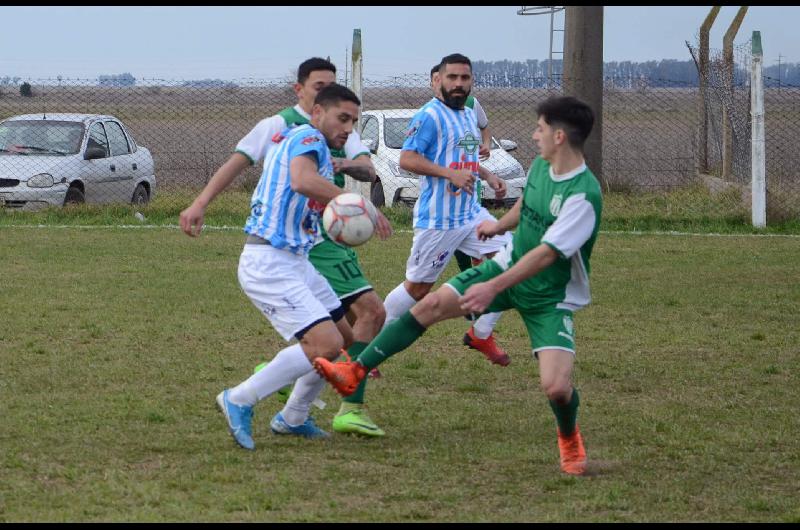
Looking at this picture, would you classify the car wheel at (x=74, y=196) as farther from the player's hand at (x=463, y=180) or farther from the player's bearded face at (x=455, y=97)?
the player's hand at (x=463, y=180)

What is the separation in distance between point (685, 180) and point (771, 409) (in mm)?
12862

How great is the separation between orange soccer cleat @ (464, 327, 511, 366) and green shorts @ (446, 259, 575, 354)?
218cm

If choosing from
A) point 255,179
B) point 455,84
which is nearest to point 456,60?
→ point 455,84

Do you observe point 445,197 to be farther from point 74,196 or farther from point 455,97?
point 74,196

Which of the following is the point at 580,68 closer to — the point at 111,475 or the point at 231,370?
the point at 231,370

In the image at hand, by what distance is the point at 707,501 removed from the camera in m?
5.25

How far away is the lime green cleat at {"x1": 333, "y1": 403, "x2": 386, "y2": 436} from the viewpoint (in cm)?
635

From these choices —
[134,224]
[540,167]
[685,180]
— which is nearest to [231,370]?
[540,167]

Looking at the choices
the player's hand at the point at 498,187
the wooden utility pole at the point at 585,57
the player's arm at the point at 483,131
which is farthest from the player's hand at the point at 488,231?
the wooden utility pole at the point at 585,57

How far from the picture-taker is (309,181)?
591 cm

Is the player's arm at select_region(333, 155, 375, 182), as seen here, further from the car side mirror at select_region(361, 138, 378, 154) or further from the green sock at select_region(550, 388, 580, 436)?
the car side mirror at select_region(361, 138, 378, 154)

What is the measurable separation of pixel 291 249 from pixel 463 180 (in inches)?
75.9

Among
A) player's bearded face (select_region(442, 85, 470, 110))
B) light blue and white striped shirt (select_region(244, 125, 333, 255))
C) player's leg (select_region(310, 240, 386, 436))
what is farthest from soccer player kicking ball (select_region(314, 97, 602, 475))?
player's bearded face (select_region(442, 85, 470, 110))

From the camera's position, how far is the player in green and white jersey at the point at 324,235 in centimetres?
627
